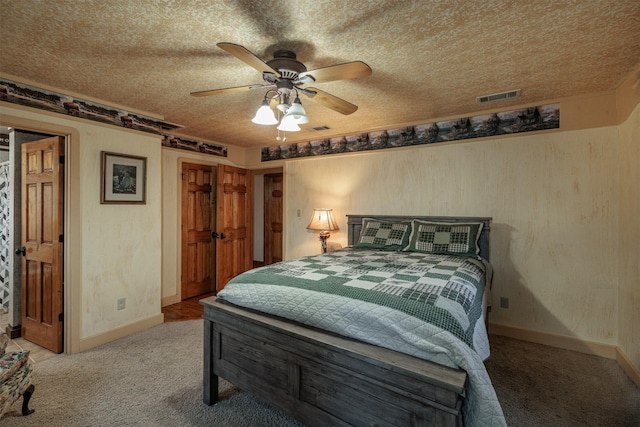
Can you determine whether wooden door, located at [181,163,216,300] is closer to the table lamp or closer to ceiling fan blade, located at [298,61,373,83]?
the table lamp

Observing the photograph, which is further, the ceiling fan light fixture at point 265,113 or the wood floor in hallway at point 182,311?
the wood floor in hallway at point 182,311

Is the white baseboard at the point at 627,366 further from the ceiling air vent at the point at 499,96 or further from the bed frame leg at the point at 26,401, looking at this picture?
the bed frame leg at the point at 26,401

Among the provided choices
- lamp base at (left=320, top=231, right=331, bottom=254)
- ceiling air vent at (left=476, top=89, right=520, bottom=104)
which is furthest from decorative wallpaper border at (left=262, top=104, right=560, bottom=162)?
lamp base at (left=320, top=231, right=331, bottom=254)

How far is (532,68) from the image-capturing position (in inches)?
89.3

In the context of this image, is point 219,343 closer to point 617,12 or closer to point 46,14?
point 46,14

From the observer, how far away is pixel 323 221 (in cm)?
397

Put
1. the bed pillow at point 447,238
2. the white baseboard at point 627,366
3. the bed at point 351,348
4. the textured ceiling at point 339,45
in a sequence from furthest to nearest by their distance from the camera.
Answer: the bed pillow at point 447,238 → the white baseboard at point 627,366 → the textured ceiling at point 339,45 → the bed at point 351,348

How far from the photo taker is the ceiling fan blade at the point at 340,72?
1691mm

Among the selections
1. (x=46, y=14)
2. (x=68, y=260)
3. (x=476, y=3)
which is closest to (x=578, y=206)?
(x=476, y=3)

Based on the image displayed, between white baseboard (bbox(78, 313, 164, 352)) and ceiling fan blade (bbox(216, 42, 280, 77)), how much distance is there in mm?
2923

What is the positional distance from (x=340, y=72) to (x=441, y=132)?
7.05ft

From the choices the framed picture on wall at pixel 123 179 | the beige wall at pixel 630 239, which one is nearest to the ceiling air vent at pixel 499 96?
the beige wall at pixel 630 239

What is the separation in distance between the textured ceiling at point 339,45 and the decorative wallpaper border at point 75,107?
105 mm

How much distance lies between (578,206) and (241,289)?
121 inches
